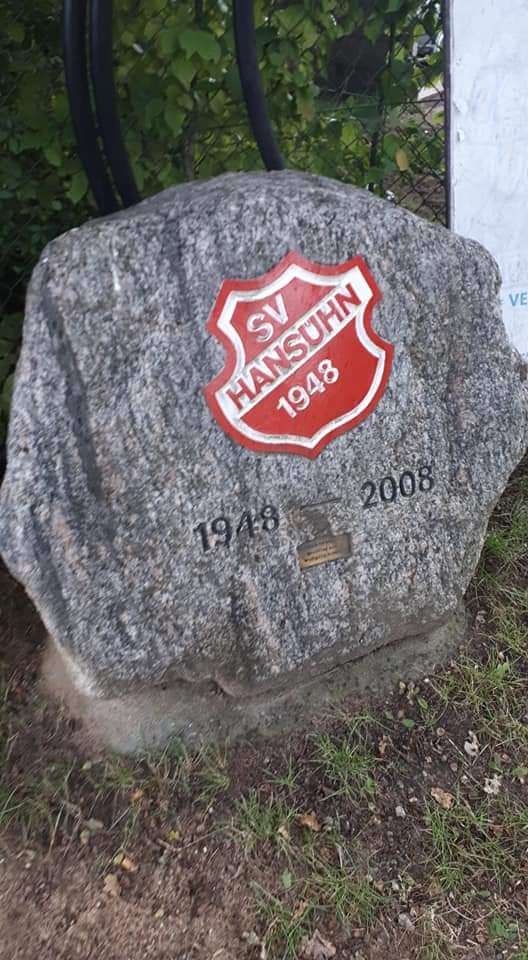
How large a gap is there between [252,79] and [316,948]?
205cm

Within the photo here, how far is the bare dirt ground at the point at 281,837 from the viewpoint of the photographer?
1.79 m

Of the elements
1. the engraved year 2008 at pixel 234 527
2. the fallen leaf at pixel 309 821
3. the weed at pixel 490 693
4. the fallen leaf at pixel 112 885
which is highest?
the engraved year 2008 at pixel 234 527

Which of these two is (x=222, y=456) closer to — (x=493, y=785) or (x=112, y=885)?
(x=112, y=885)

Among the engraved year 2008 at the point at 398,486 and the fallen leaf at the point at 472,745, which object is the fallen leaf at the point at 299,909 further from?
the engraved year 2008 at the point at 398,486

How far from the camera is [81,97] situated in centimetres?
193

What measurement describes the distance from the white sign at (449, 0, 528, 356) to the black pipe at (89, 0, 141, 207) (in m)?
1.10

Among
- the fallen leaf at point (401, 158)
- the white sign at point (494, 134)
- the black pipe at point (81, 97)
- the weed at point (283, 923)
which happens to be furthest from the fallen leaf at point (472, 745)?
the fallen leaf at point (401, 158)

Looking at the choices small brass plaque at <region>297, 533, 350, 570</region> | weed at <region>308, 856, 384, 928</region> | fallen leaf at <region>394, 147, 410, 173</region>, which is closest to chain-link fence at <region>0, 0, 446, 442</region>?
fallen leaf at <region>394, 147, 410, 173</region>

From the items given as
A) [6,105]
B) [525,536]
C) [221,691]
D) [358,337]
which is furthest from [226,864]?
[6,105]

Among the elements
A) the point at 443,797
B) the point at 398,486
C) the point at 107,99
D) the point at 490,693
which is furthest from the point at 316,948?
the point at 107,99

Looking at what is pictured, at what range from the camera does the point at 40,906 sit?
5.92ft

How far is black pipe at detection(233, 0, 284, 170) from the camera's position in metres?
1.94

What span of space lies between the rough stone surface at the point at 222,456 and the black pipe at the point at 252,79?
162 mm

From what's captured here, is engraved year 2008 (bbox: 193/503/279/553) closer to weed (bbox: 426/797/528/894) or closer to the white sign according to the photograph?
weed (bbox: 426/797/528/894)
